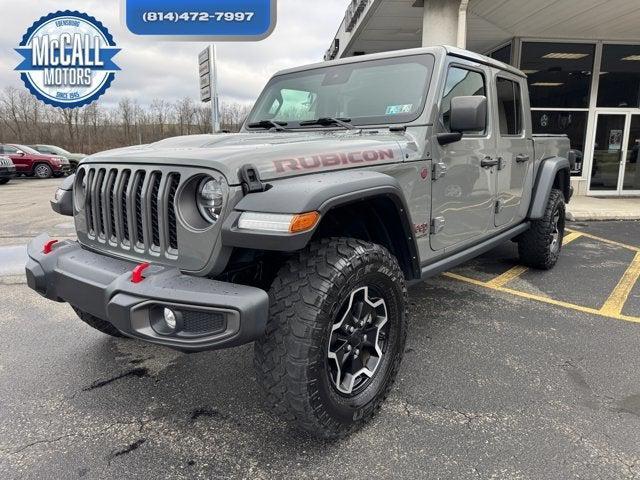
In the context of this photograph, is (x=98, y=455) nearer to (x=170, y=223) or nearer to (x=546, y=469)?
(x=170, y=223)

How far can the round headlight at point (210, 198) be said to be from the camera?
2113 millimetres

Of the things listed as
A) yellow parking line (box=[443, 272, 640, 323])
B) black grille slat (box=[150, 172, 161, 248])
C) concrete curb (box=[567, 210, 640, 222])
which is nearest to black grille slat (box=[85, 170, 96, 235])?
black grille slat (box=[150, 172, 161, 248])

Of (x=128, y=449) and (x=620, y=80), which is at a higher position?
(x=620, y=80)

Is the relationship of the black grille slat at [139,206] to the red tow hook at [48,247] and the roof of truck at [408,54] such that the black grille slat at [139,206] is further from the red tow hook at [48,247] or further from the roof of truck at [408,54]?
the roof of truck at [408,54]

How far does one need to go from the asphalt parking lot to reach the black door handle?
126cm

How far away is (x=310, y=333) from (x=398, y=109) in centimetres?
179

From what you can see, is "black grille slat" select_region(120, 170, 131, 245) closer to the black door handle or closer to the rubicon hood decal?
the rubicon hood decal

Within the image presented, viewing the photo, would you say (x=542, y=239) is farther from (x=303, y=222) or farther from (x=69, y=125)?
(x=69, y=125)

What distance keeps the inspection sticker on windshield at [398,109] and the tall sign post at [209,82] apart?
4.94 meters

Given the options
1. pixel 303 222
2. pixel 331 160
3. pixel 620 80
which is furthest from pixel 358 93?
pixel 620 80

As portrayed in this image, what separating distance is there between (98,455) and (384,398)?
144cm

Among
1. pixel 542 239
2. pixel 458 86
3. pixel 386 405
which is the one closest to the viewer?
pixel 386 405

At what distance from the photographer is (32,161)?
19.9 m

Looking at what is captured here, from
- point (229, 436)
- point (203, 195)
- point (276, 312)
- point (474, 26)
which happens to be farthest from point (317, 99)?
point (474, 26)
